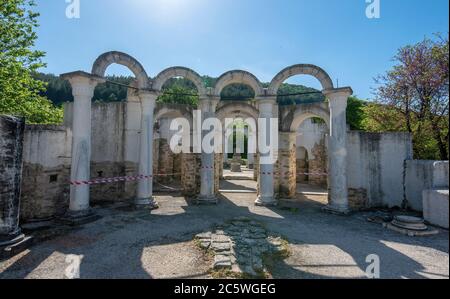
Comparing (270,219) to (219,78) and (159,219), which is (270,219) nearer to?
(159,219)

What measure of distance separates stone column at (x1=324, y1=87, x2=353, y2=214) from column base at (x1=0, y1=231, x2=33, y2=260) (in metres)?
9.38

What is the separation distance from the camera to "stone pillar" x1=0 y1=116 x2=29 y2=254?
213 inches

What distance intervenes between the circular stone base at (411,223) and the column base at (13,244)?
9.88 m

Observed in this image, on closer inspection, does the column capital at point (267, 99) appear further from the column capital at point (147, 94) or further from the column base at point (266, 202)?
the column capital at point (147, 94)

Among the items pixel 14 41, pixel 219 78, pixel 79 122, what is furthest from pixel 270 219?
pixel 14 41

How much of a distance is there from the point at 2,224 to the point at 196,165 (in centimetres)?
801

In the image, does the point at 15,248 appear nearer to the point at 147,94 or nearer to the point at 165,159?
the point at 147,94

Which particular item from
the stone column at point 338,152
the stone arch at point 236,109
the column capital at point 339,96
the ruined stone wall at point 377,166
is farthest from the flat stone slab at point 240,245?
the stone arch at point 236,109

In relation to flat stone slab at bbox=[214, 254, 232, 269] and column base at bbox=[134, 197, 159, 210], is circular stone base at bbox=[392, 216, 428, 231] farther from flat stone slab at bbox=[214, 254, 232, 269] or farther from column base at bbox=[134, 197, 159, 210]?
column base at bbox=[134, 197, 159, 210]

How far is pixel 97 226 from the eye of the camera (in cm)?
735

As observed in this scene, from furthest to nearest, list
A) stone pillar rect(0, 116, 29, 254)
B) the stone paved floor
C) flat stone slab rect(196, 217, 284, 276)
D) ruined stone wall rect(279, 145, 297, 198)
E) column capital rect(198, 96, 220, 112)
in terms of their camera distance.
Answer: ruined stone wall rect(279, 145, 297, 198) < column capital rect(198, 96, 220, 112) < stone pillar rect(0, 116, 29, 254) < flat stone slab rect(196, 217, 284, 276) < the stone paved floor

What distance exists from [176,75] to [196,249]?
7530 mm

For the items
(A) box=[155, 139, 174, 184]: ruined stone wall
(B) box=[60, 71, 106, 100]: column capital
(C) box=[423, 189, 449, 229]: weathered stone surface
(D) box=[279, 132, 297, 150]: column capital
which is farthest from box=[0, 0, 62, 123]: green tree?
(C) box=[423, 189, 449, 229]: weathered stone surface

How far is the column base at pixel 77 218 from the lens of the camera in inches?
292
